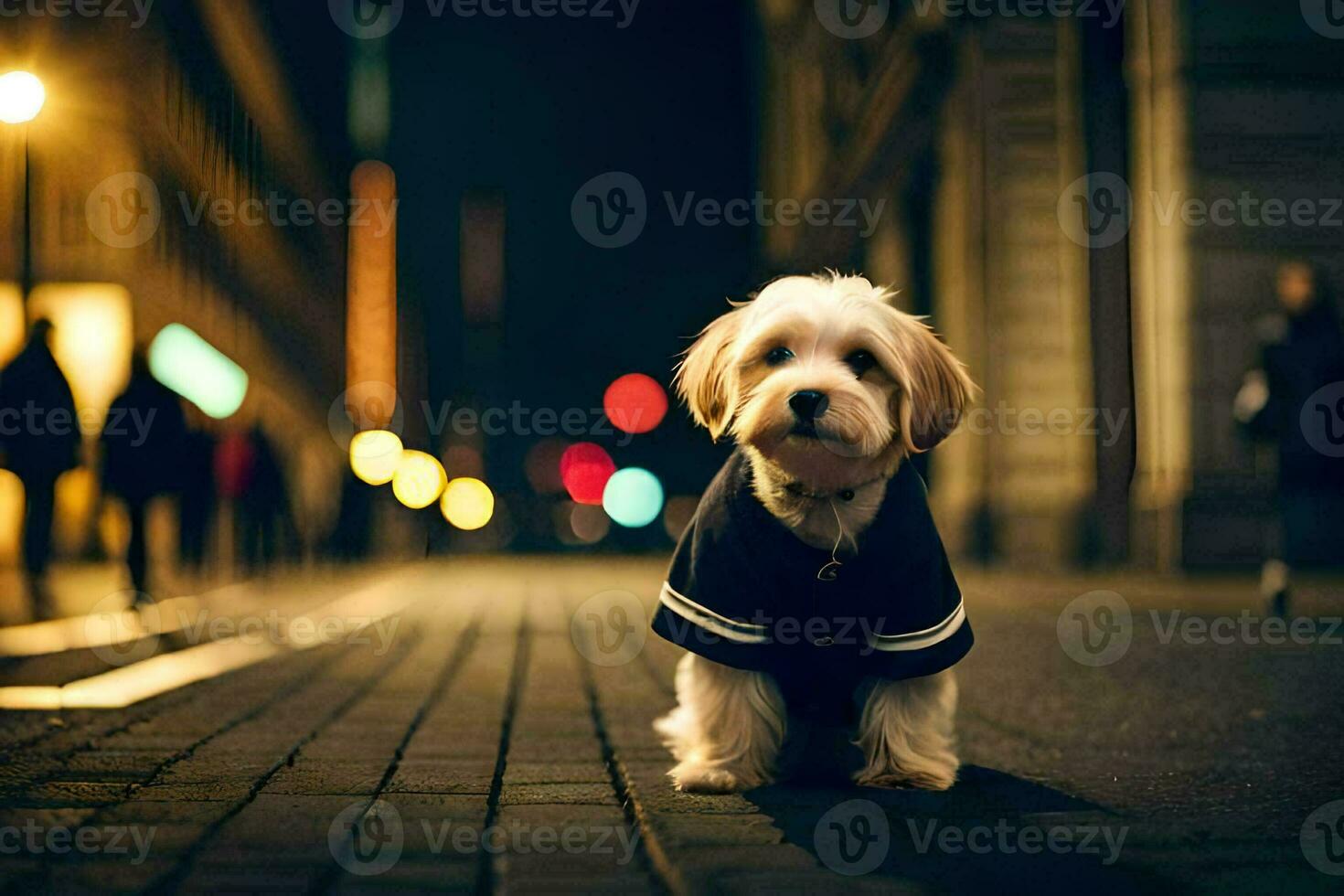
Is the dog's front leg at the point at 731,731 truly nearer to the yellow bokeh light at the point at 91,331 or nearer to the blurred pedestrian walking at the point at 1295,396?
the blurred pedestrian walking at the point at 1295,396

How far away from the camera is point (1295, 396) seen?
29.5ft

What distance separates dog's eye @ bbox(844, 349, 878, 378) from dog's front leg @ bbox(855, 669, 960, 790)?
843 mm

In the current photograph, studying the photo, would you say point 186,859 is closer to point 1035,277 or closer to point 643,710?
point 643,710

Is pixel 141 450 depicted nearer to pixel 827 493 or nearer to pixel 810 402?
pixel 827 493

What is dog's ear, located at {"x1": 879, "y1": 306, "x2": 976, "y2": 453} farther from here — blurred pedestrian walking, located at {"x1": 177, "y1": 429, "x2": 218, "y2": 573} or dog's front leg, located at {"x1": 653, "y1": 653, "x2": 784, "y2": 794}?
blurred pedestrian walking, located at {"x1": 177, "y1": 429, "x2": 218, "y2": 573}

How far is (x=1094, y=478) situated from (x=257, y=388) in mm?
26062

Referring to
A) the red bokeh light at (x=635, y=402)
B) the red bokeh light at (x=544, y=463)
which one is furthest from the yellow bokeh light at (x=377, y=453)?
the red bokeh light at (x=544, y=463)

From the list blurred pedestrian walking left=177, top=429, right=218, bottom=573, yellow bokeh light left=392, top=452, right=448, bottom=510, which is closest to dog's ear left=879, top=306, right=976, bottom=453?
blurred pedestrian walking left=177, top=429, right=218, bottom=573

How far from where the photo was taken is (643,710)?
561 centimetres

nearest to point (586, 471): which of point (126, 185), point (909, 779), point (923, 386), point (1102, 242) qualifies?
point (126, 185)

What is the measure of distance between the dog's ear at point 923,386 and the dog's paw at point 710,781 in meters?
0.99

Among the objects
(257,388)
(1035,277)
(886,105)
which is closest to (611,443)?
(257,388)

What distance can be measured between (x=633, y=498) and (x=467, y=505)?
1031 cm

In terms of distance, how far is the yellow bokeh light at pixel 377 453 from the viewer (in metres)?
47.1
